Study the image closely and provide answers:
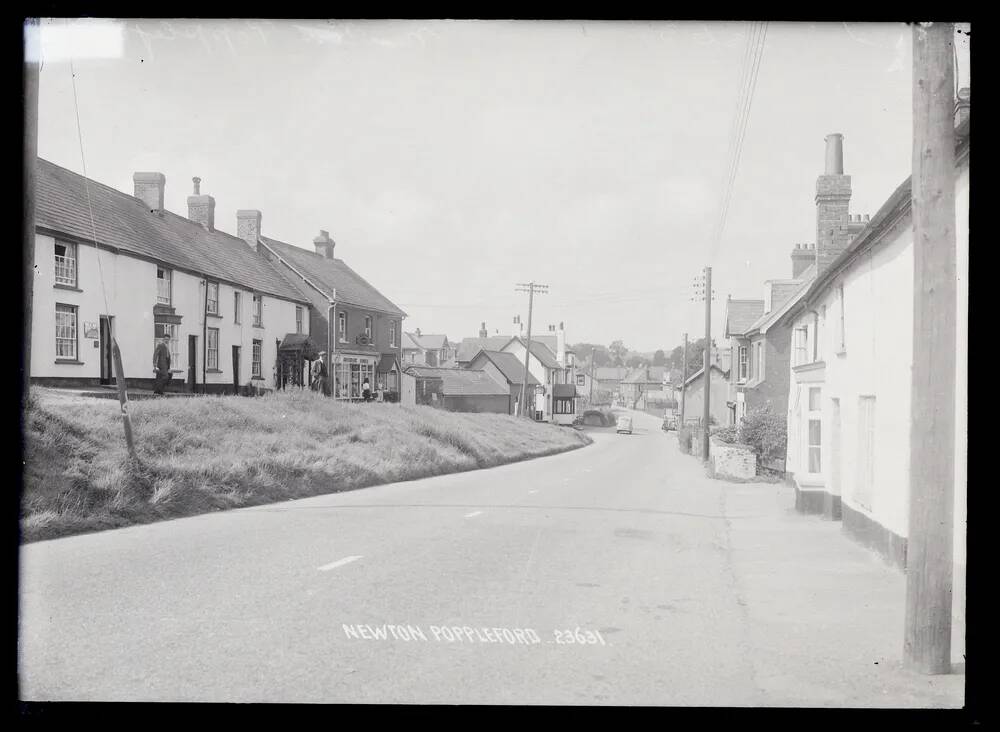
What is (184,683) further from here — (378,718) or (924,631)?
(924,631)

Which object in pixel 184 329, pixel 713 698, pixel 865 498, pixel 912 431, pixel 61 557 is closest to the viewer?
pixel 713 698

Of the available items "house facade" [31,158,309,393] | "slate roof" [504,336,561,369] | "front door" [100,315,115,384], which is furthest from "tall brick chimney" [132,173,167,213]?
"slate roof" [504,336,561,369]

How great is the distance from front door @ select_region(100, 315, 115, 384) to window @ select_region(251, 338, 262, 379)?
4862 mm

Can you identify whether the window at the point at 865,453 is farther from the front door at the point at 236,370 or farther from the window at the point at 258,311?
the window at the point at 258,311

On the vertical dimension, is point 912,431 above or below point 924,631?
above

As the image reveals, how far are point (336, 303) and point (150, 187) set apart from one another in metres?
10.8

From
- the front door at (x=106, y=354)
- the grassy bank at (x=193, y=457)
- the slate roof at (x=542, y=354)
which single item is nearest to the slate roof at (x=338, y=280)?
the grassy bank at (x=193, y=457)

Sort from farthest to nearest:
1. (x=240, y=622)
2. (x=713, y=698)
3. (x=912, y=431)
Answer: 1. (x=240, y=622)
2. (x=912, y=431)
3. (x=713, y=698)

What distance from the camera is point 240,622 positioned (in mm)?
6246

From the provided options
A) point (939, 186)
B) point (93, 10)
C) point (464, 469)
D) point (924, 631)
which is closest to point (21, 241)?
point (93, 10)

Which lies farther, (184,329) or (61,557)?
(184,329)

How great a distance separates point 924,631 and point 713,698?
1614 millimetres

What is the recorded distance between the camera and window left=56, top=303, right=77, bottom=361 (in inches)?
388

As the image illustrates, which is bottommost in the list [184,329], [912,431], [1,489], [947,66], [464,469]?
[464,469]
